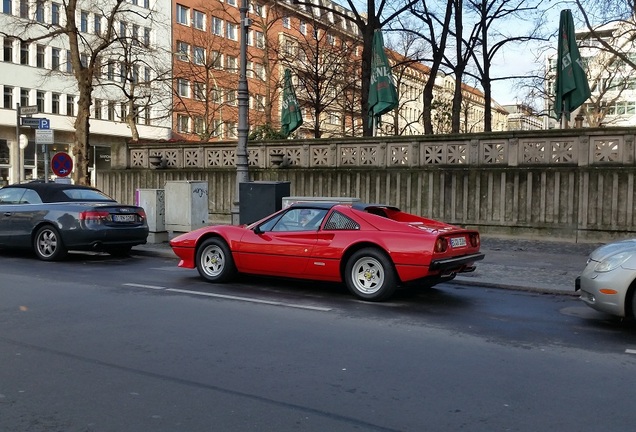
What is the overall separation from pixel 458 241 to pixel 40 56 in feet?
156

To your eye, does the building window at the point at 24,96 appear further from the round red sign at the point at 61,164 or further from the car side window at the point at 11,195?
the car side window at the point at 11,195

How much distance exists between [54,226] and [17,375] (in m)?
7.81

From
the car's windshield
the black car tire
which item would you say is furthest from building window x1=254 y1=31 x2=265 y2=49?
the black car tire

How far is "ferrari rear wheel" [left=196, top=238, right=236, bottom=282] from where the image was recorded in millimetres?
9594

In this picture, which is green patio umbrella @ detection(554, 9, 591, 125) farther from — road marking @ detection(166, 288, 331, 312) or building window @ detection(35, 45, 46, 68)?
building window @ detection(35, 45, 46, 68)

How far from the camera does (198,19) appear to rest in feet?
206

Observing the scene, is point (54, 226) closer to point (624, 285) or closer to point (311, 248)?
point (311, 248)

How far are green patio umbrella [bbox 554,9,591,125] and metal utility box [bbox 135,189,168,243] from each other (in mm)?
10589

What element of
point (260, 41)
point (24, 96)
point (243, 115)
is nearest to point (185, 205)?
point (243, 115)

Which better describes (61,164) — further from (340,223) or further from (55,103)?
(55,103)

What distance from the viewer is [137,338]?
6125 mm

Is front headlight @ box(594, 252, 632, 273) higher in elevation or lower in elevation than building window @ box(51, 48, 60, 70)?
lower

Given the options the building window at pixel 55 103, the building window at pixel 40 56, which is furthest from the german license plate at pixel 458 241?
the building window at pixel 40 56

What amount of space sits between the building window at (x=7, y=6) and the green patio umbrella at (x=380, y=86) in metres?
35.7
